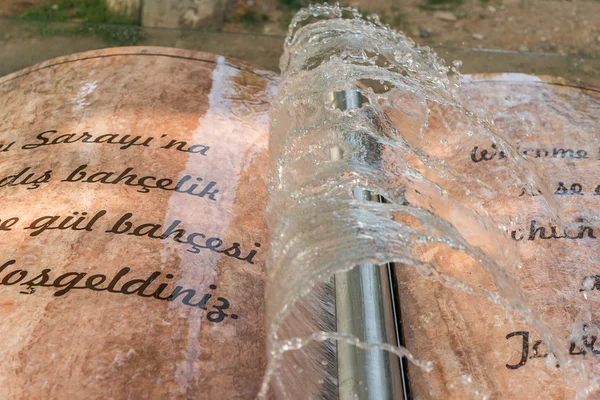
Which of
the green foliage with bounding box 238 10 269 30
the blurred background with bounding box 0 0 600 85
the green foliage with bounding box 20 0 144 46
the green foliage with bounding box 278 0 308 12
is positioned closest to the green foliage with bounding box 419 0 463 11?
the blurred background with bounding box 0 0 600 85

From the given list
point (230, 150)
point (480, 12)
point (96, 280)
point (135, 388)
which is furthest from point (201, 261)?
point (480, 12)

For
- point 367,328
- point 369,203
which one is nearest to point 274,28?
point 369,203

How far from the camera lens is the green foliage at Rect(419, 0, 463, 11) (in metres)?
2.40

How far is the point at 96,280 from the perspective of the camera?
1.11 metres

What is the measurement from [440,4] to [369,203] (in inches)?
63.1

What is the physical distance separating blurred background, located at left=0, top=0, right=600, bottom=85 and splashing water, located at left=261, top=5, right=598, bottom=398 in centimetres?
42

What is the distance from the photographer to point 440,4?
7.95ft

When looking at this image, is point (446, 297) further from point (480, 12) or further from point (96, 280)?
point (480, 12)

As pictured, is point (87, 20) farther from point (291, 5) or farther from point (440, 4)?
point (440, 4)

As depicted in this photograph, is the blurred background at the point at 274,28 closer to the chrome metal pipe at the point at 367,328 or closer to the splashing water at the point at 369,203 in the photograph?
the splashing water at the point at 369,203

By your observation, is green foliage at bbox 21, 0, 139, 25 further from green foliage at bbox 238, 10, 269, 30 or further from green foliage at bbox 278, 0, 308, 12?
green foliage at bbox 278, 0, 308, 12

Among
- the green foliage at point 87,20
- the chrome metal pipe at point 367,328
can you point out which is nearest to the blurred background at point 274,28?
the green foliage at point 87,20

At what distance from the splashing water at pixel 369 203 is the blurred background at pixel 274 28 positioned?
0.42m

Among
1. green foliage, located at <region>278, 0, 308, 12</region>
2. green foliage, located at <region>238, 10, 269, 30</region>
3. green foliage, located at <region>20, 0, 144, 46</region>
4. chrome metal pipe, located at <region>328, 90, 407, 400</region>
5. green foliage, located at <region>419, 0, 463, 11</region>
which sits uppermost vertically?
green foliage, located at <region>419, 0, 463, 11</region>
